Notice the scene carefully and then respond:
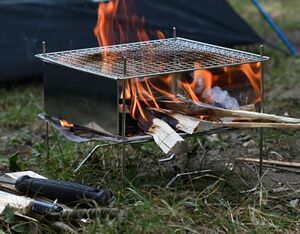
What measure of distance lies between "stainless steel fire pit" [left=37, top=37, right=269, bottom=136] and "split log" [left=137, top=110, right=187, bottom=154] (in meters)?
0.15

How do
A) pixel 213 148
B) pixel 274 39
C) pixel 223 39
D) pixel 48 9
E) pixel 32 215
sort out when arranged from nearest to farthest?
pixel 32 215 → pixel 213 148 → pixel 48 9 → pixel 223 39 → pixel 274 39

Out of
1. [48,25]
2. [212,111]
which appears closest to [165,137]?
[212,111]

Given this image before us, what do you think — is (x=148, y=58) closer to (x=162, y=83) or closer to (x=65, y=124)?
(x=162, y=83)

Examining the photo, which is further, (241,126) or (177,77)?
(177,77)

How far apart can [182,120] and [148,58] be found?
431mm

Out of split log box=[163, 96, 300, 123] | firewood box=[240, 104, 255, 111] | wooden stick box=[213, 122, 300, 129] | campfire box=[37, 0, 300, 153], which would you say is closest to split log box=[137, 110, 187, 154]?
campfire box=[37, 0, 300, 153]

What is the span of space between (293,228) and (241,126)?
590mm

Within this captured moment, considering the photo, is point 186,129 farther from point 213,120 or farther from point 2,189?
point 2,189

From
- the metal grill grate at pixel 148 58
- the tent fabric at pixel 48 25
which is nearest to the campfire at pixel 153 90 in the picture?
the metal grill grate at pixel 148 58

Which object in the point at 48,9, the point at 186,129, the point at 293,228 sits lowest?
the point at 293,228

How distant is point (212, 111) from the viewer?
4.06m

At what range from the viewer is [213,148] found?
5031 mm

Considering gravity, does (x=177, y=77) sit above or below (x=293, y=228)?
above

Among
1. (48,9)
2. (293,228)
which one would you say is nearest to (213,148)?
(293,228)
